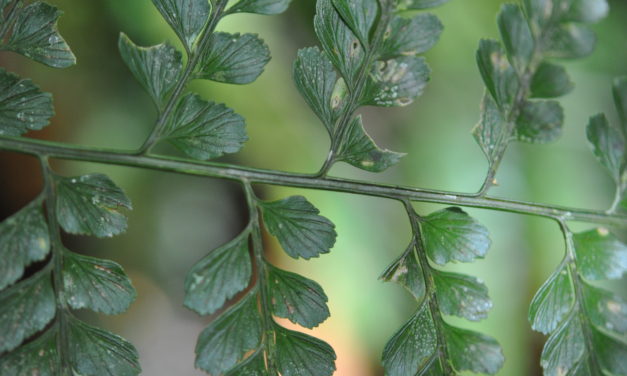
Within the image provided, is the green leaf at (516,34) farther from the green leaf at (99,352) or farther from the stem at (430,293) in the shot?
the green leaf at (99,352)

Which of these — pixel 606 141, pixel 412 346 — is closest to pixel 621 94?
pixel 606 141

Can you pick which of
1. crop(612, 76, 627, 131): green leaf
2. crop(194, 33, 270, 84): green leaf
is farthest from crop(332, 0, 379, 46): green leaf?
crop(612, 76, 627, 131): green leaf

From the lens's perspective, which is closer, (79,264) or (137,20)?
(79,264)

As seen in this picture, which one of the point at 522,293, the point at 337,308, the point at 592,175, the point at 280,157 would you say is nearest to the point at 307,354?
the point at 337,308

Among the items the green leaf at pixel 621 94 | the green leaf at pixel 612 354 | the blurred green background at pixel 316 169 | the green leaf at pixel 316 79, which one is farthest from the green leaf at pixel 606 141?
the blurred green background at pixel 316 169

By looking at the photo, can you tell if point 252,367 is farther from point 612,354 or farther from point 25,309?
point 612,354

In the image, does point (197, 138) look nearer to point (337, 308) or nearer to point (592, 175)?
point (337, 308)
